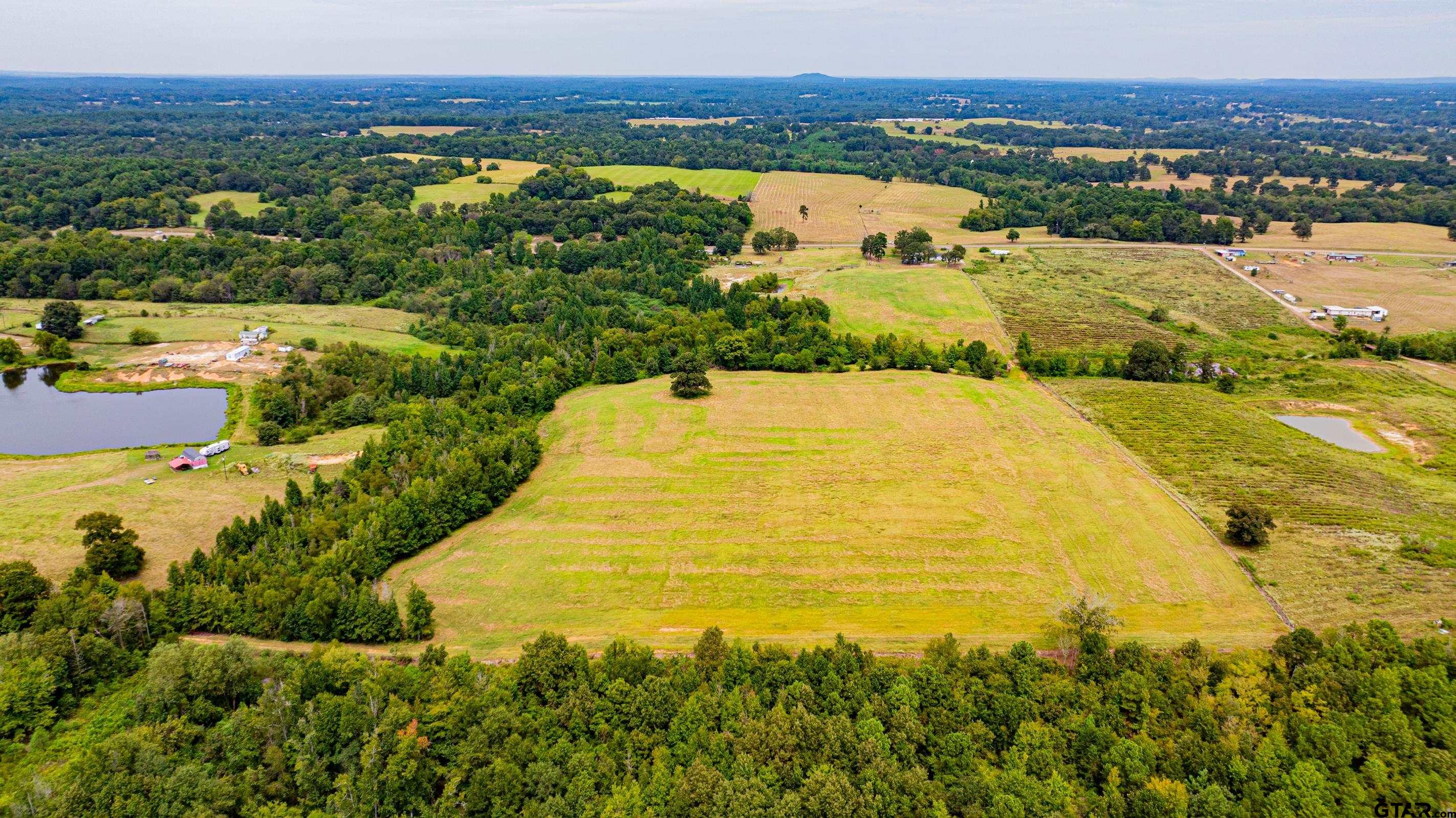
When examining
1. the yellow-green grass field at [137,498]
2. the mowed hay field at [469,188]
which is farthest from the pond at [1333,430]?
the mowed hay field at [469,188]

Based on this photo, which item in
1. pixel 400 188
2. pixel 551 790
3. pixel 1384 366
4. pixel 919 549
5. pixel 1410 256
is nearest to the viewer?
pixel 551 790

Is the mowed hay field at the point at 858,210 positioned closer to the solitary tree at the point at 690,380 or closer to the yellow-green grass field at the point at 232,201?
the solitary tree at the point at 690,380

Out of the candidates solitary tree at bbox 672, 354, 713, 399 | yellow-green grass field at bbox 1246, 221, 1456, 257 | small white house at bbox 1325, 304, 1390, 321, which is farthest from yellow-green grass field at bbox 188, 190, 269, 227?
yellow-green grass field at bbox 1246, 221, 1456, 257

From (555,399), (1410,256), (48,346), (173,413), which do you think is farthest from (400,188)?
(1410,256)

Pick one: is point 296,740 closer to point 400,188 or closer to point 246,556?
point 246,556

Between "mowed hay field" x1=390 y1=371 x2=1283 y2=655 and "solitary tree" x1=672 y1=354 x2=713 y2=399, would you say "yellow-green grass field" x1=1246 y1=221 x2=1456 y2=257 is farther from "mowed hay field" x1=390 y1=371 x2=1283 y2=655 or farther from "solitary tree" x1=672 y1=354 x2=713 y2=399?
"solitary tree" x1=672 y1=354 x2=713 y2=399

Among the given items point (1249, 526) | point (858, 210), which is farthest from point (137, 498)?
point (858, 210)
